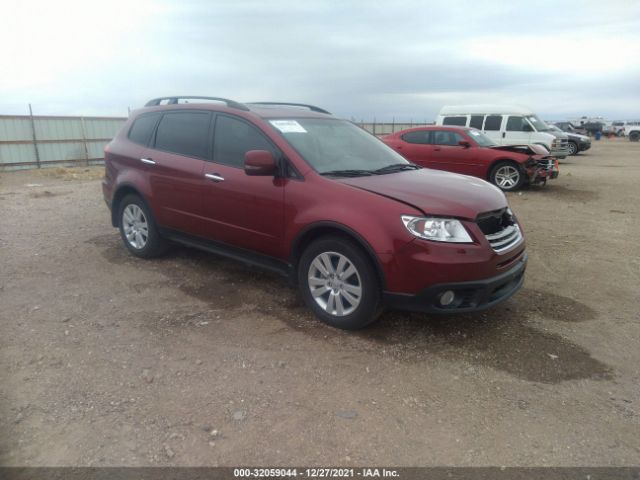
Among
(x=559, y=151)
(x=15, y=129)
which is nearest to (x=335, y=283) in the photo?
(x=559, y=151)

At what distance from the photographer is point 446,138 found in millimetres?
11547

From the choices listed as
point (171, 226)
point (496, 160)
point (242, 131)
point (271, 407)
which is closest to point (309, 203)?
point (242, 131)

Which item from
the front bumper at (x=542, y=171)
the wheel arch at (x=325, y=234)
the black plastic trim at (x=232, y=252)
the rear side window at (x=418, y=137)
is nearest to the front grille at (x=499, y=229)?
the wheel arch at (x=325, y=234)

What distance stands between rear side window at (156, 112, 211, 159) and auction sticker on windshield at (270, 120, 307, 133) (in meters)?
0.81

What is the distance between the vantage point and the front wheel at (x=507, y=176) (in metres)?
11.0

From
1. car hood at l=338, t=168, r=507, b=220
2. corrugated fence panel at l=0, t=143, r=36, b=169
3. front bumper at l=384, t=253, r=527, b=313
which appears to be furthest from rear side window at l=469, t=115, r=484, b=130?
corrugated fence panel at l=0, t=143, r=36, b=169

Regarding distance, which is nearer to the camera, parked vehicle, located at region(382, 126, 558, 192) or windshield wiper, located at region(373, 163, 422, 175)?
windshield wiper, located at region(373, 163, 422, 175)

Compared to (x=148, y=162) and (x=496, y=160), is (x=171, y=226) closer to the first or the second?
(x=148, y=162)

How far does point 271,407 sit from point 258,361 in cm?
54

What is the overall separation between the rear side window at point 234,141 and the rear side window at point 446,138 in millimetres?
8137

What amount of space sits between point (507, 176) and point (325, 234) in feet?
28.6

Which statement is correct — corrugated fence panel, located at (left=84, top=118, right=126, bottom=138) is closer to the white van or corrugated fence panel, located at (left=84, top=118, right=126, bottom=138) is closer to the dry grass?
the dry grass

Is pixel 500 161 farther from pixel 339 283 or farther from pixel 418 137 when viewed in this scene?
pixel 339 283

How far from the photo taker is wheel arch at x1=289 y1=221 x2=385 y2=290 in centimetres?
340
